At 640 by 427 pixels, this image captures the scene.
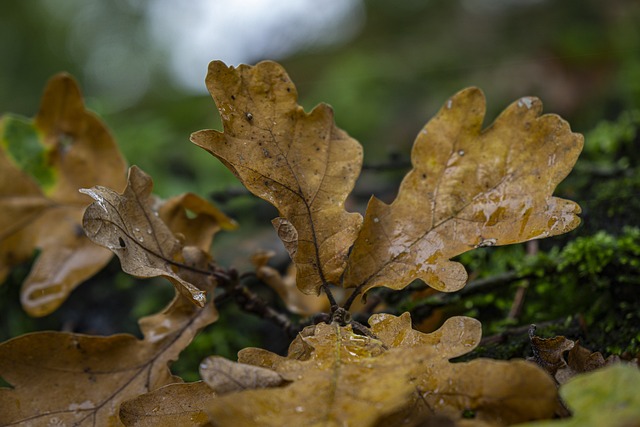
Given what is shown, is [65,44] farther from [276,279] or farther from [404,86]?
[276,279]

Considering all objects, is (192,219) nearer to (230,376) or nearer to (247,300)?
(247,300)

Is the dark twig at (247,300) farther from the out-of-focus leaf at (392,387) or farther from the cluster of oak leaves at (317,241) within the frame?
the out-of-focus leaf at (392,387)

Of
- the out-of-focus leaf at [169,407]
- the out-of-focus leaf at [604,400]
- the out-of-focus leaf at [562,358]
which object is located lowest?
the out-of-focus leaf at [169,407]

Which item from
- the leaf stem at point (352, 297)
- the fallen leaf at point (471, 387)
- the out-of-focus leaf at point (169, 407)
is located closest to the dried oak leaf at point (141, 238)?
the out-of-focus leaf at point (169, 407)

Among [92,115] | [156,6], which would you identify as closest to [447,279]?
[92,115]

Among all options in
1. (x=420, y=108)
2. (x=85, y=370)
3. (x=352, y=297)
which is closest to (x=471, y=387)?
(x=352, y=297)

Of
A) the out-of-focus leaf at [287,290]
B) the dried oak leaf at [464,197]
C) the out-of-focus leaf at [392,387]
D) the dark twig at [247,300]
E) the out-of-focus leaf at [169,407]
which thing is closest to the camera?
the out-of-focus leaf at [392,387]

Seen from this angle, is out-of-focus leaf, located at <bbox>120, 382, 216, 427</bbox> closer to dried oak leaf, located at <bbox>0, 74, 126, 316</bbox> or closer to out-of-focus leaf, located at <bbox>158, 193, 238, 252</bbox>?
out-of-focus leaf, located at <bbox>158, 193, 238, 252</bbox>
